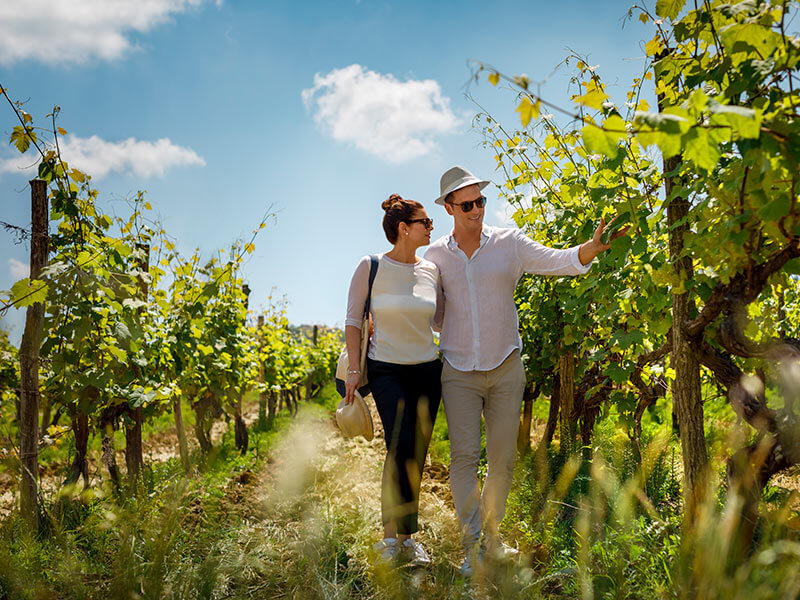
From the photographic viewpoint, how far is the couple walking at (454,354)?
10.5ft

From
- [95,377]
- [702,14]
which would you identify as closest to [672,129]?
[702,14]

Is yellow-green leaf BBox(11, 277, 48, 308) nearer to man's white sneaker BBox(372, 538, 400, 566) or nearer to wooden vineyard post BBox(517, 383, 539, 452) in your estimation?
man's white sneaker BBox(372, 538, 400, 566)

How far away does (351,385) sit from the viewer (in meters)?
3.29

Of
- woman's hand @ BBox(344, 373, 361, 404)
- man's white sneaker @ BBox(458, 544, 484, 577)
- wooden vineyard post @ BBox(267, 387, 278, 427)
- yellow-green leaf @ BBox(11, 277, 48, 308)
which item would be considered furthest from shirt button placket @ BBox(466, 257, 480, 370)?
wooden vineyard post @ BBox(267, 387, 278, 427)

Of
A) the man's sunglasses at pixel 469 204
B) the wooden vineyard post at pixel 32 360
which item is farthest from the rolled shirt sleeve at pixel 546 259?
the wooden vineyard post at pixel 32 360

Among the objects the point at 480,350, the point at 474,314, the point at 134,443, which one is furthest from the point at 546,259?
the point at 134,443

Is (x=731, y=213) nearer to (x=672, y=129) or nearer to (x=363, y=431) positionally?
Result: (x=672, y=129)

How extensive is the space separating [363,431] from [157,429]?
776 cm

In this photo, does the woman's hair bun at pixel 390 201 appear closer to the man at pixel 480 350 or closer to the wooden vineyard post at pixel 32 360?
the man at pixel 480 350

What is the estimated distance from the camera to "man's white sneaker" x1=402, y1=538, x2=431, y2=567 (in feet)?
10.4

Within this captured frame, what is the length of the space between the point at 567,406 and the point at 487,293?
83.7 inches

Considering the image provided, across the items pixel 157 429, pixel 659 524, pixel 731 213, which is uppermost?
pixel 731 213

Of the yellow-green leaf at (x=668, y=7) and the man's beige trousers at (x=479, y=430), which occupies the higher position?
the yellow-green leaf at (x=668, y=7)

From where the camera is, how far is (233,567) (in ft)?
10.0
